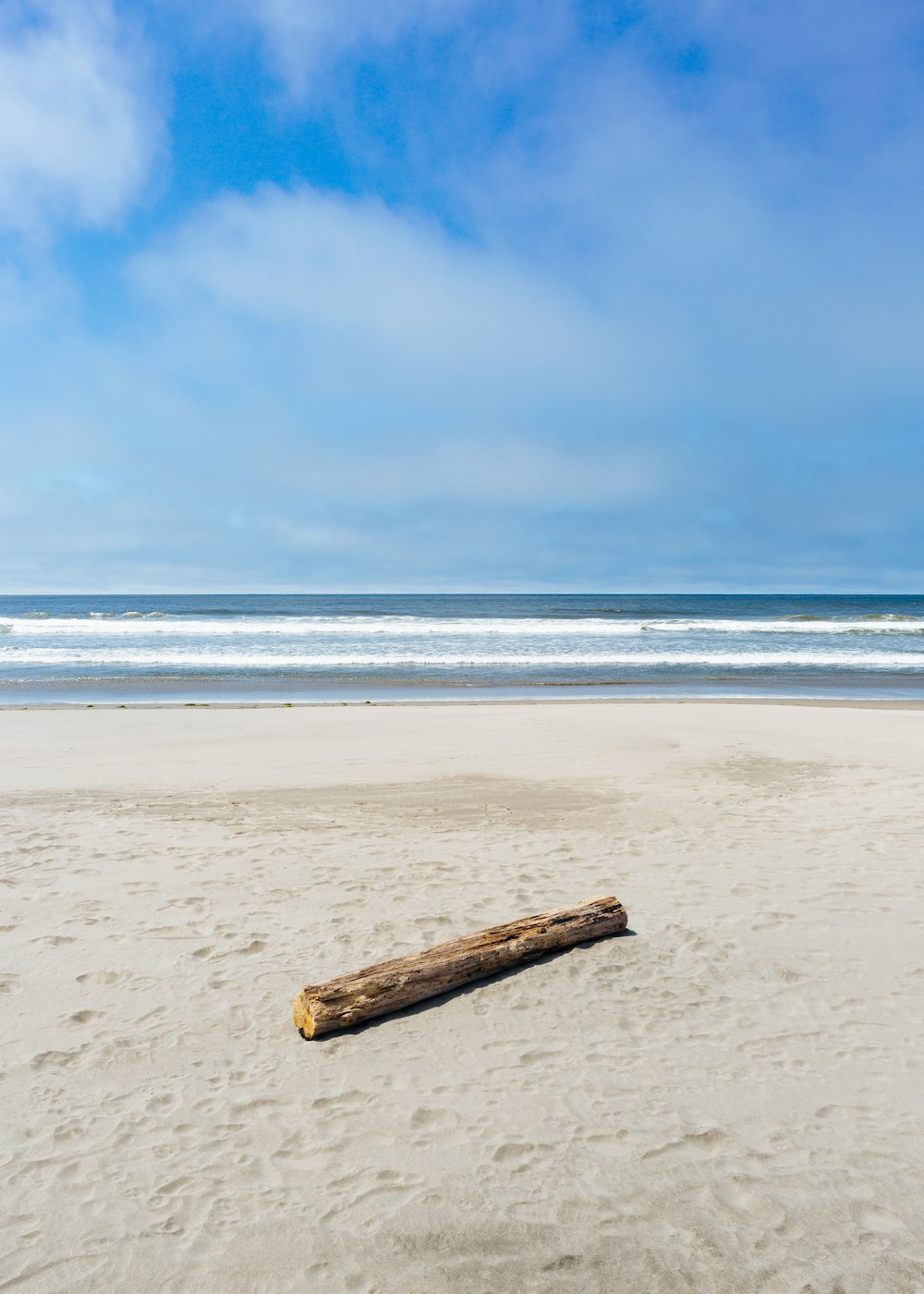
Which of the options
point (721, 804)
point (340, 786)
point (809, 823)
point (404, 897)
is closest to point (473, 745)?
point (340, 786)

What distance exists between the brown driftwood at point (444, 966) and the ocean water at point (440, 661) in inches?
516

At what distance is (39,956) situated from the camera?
466 cm

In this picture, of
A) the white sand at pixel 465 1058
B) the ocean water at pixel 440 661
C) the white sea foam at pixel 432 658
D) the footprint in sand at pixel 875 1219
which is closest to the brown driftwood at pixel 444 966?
the white sand at pixel 465 1058

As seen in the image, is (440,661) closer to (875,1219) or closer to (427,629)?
(427,629)

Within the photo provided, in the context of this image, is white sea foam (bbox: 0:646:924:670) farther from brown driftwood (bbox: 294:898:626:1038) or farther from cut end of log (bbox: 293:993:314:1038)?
cut end of log (bbox: 293:993:314:1038)

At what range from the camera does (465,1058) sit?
12.4 ft

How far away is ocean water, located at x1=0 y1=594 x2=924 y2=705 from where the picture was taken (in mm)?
19344

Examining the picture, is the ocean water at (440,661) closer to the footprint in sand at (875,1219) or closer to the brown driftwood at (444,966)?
the brown driftwood at (444,966)

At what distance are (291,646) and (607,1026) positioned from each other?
28872 mm

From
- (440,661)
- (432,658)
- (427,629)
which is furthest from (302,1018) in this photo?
(427,629)

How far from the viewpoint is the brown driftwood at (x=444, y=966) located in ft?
12.9

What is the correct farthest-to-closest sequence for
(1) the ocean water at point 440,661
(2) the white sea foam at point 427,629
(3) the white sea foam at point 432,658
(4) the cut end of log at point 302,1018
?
1. (2) the white sea foam at point 427,629
2. (3) the white sea foam at point 432,658
3. (1) the ocean water at point 440,661
4. (4) the cut end of log at point 302,1018

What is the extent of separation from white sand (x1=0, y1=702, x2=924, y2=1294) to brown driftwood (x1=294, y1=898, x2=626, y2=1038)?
11cm

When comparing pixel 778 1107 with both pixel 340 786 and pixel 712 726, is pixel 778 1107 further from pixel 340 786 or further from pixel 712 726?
pixel 712 726
